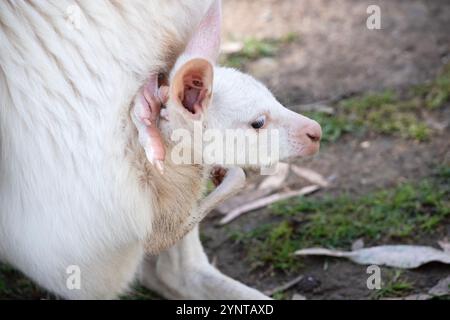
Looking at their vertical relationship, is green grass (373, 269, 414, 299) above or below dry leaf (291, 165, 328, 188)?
below

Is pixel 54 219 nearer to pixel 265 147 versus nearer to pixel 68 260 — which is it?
pixel 68 260

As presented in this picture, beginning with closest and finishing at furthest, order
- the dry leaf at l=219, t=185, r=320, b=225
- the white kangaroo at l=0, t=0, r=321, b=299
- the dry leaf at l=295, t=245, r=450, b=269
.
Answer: the white kangaroo at l=0, t=0, r=321, b=299 < the dry leaf at l=295, t=245, r=450, b=269 < the dry leaf at l=219, t=185, r=320, b=225

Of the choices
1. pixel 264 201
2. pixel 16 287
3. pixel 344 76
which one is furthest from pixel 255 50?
pixel 16 287

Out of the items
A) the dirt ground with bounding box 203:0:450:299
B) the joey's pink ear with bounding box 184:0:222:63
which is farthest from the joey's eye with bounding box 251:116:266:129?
the dirt ground with bounding box 203:0:450:299

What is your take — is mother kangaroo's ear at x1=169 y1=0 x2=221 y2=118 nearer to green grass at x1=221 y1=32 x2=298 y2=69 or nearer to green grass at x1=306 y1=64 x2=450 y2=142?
green grass at x1=306 y1=64 x2=450 y2=142

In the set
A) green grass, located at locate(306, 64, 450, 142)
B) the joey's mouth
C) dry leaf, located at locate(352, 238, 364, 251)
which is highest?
green grass, located at locate(306, 64, 450, 142)

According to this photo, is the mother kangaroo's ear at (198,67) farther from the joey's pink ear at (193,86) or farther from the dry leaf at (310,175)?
the dry leaf at (310,175)

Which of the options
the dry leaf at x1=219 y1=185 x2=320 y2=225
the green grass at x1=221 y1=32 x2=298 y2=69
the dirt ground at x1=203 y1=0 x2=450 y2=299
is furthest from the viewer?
the green grass at x1=221 y1=32 x2=298 y2=69

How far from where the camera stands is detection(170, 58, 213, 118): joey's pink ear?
2293 mm

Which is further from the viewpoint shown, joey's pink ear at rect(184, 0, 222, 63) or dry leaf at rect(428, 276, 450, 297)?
dry leaf at rect(428, 276, 450, 297)

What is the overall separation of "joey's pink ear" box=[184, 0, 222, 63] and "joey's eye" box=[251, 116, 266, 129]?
0.72 feet


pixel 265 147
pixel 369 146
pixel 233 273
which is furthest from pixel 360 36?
pixel 265 147

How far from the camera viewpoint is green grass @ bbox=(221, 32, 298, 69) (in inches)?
187

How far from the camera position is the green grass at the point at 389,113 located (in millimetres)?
4023
